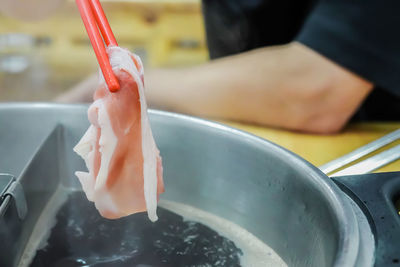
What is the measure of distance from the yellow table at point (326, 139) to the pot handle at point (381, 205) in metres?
0.36

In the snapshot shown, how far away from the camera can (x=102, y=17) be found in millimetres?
622

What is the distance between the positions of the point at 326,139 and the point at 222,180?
428mm

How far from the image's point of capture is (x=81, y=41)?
3.18 metres

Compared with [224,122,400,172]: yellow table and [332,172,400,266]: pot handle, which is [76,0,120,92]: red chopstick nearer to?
[332,172,400,266]: pot handle

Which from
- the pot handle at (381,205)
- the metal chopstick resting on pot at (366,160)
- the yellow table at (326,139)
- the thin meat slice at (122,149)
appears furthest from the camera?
the yellow table at (326,139)

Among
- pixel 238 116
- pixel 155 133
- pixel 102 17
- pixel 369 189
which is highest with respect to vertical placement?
pixel 102 17

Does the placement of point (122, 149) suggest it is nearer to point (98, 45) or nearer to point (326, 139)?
point (98, 45)

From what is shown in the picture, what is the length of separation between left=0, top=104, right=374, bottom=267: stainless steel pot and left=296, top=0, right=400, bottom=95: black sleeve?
1.83 ft

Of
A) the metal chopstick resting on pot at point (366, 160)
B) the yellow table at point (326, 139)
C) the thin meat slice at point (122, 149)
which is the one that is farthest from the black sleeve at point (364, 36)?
the thin meat slice at point (122, 149)

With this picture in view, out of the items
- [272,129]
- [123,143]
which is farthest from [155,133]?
[272,129]

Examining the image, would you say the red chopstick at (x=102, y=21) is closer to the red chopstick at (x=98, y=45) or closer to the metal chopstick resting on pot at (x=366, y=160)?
the red chopstick at (x=98, y=45)

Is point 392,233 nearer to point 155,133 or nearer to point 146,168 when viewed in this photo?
point 146,168

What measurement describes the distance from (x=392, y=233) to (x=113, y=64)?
0.40m

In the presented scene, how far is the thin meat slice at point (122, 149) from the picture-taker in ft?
2.01
